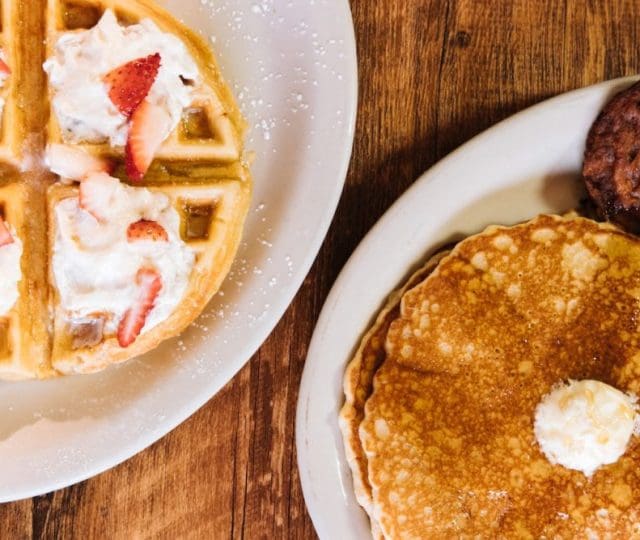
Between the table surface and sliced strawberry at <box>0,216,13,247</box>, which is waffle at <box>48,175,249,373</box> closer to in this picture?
sliced strawberry at <box>0,216,13,247</box>

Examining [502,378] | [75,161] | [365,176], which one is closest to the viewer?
[75,161]

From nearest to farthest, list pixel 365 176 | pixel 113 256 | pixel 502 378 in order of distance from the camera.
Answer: pixel 113 256 → pixel 502 378 → pixel 365 176

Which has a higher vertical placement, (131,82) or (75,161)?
(131,82)

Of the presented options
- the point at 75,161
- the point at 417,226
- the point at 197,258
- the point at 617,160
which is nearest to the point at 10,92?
the point at 75,161

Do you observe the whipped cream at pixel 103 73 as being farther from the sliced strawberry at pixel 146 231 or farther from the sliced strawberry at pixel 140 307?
the sliced strawberry at pixel 140 307

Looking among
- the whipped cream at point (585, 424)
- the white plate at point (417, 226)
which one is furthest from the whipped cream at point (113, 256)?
the whipped cream at point (585, 424)

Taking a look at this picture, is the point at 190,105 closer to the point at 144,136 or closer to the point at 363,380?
the point at 144,136
